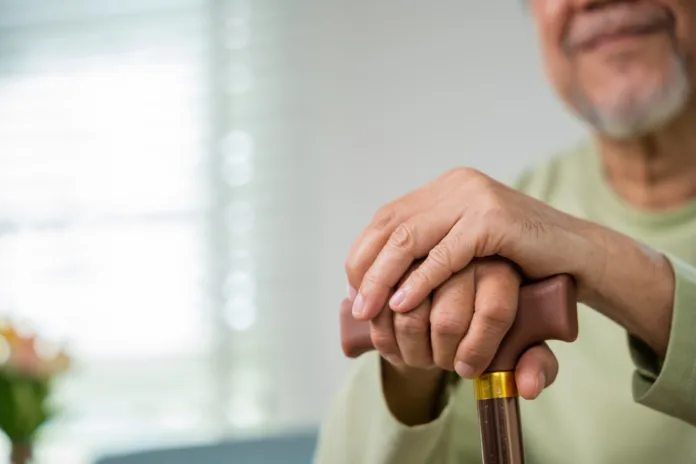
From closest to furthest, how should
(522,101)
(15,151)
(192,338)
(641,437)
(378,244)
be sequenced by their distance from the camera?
(378,244), (641,437), (522,101), (192,338), (15,151)

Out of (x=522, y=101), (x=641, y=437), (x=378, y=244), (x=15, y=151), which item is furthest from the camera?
(x=15, y=151)

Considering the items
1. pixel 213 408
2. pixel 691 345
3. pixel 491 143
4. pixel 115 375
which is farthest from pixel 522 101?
pixel 691 345

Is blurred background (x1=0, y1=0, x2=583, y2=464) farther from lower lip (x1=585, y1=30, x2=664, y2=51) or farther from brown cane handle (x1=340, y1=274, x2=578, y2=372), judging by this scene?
brown cane handle (x1=340, y1=274, x2=578, y2=372)

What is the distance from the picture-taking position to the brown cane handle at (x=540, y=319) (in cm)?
46

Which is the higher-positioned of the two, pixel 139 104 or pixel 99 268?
pixel 139 104

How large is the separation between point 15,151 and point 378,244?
6.58ft

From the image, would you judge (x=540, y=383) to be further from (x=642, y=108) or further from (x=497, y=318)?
(x=642, y=108)

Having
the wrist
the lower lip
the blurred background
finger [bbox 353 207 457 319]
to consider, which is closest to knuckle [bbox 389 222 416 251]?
finger [bbox 353 207 457 319]

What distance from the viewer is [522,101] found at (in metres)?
1.99

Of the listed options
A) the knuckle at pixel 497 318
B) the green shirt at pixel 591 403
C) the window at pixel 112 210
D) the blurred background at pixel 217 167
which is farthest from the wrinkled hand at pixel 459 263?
the window at pixel 112 210

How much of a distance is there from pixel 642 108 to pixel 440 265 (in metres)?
0.48

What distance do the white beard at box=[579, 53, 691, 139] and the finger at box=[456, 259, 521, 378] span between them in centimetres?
45

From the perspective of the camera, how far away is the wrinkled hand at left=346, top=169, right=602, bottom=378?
19.2 inches

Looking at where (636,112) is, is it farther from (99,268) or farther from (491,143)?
(99,268)
